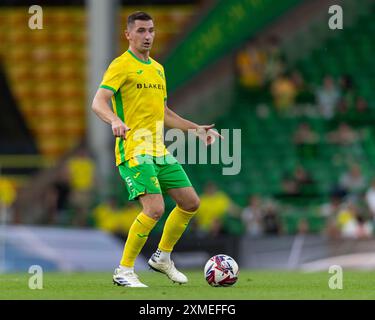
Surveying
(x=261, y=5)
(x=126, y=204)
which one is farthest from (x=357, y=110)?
(x=126, y=204)

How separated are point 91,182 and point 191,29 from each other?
461cm

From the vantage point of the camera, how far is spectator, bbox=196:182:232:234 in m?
20.2

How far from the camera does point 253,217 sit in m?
20.1

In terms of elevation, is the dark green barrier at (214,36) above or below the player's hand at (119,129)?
above

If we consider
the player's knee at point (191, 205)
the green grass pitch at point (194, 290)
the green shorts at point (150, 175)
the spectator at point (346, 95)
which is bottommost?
the green grass pitch at point (194, 290)

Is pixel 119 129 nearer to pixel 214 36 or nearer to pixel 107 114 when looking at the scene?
pixel 107 114

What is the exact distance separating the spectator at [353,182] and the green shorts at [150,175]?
1104 cm

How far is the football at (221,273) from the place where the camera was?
9.71 metres

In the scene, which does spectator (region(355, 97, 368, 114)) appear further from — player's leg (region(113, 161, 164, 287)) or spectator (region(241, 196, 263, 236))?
player's leg (region(113, 161, 164, 287))

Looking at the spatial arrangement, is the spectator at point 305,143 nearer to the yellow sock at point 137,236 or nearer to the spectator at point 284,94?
the spectator at point 284,94

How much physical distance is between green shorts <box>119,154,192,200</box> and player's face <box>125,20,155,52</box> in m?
0.90

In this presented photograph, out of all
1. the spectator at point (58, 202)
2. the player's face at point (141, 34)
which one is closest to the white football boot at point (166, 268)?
the player's face at point (141, 34)

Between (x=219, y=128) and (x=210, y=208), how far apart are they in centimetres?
330

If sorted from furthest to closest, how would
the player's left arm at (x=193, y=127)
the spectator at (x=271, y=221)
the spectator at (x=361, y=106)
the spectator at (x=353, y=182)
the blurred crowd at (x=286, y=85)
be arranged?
the blurred crowd at (x=286, y=85)
the spectator at (x=361, y=106)
the spectator at (x=353, y=182)
the spectator at (x=271, y=221)
the player's left arm at (x=193, y=127)
